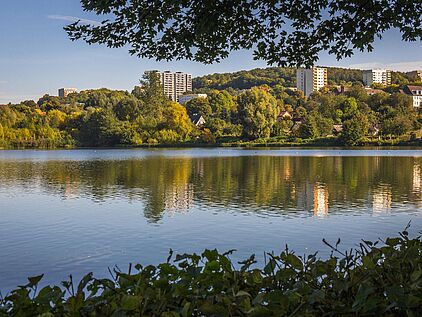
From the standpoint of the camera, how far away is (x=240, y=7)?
522 centimetres

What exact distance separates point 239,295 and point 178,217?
12182 millimetres

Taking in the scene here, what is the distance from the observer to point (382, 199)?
16953mm

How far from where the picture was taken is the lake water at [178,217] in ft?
31.9

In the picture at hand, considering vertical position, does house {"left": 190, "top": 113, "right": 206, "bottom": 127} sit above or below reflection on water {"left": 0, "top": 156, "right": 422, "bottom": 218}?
above

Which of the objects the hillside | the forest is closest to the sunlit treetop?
the forest

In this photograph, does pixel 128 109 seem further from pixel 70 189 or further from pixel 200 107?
pixel 70 189

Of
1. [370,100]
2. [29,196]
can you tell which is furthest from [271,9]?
[370,100]

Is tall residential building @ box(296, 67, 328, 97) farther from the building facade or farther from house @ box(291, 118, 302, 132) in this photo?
house @ box(291, 118, 302, 132)

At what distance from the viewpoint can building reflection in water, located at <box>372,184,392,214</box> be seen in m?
14.9

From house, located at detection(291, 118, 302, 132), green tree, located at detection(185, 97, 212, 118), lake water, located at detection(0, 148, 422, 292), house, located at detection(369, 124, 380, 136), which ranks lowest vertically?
lake water, located at detection(0, 148, 422, 292)

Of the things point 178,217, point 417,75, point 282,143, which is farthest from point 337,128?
point 417,75

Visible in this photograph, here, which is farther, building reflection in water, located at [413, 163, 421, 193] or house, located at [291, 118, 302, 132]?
house, located at [291, 118, 302, 132]

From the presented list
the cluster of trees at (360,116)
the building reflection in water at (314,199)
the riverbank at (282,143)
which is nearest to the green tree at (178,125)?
the riverbank at (282,143)

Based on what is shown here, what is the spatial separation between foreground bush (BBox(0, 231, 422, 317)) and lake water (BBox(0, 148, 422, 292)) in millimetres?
6388
